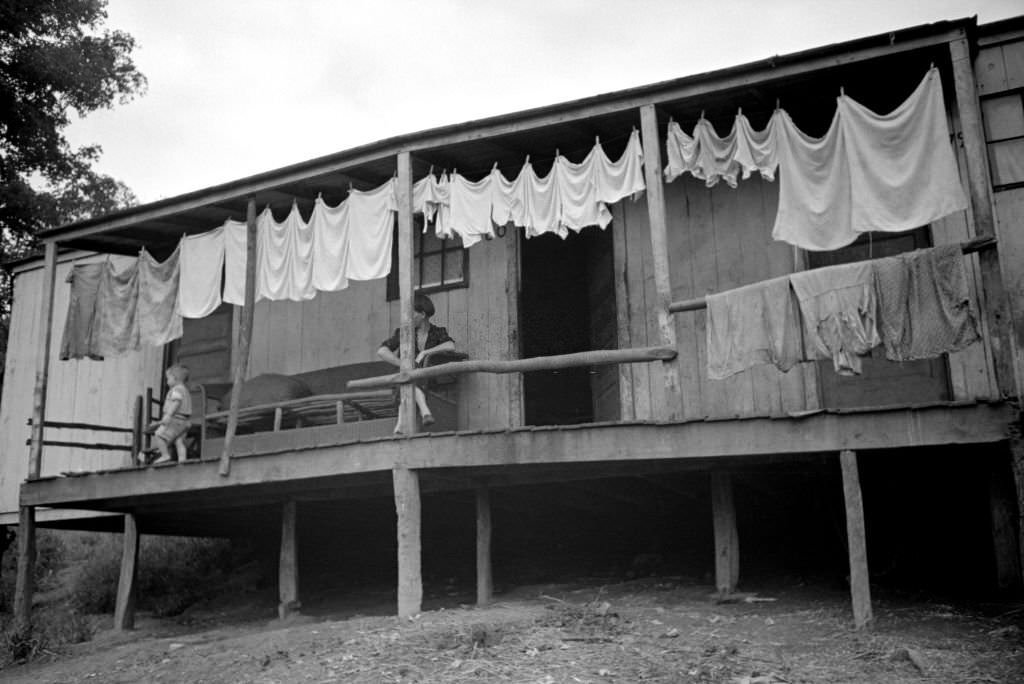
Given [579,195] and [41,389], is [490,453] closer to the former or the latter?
[579,195]

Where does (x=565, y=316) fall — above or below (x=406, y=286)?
above

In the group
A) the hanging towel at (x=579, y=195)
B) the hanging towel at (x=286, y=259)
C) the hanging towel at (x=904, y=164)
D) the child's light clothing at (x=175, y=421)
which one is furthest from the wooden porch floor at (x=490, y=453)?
the hanging towel at (x=579, y=195)

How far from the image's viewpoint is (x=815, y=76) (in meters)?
10.1

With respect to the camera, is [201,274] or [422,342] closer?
[422,342]

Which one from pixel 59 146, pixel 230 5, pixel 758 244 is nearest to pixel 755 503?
pixel 758 244

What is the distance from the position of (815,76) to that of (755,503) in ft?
17.1

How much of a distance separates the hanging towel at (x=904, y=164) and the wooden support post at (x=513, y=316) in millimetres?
4270

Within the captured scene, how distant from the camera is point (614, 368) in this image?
40.8ft

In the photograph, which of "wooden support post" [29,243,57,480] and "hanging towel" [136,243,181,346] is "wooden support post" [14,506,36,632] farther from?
"hanging towel" [136,243,181,346]

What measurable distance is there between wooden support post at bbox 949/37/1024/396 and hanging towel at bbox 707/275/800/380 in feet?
5.22

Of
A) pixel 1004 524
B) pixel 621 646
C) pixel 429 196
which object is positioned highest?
pixel 429 196


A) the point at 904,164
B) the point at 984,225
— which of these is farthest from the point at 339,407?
the point at 984,225

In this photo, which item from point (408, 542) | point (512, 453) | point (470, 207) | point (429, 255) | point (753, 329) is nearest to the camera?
point (753, 329)

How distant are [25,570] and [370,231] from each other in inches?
232
